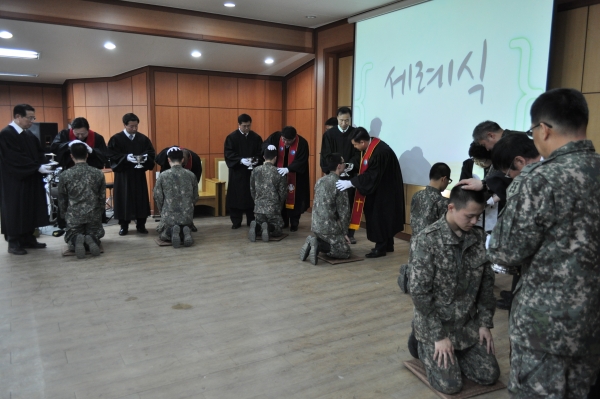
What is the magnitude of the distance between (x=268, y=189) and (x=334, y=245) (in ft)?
4.70

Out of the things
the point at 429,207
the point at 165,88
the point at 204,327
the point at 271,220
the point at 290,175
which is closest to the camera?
the point at 204,327

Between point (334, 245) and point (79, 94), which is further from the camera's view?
point (79, 94)

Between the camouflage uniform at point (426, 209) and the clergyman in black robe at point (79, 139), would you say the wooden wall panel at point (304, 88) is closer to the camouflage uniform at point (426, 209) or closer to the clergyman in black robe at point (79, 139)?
the clergyman in black robe at point (79, 139)

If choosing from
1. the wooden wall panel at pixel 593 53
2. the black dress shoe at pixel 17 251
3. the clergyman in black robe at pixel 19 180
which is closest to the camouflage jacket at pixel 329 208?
the wooden wall panel at pixel 593 53

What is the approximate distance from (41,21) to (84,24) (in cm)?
48

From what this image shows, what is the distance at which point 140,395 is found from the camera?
2482mm

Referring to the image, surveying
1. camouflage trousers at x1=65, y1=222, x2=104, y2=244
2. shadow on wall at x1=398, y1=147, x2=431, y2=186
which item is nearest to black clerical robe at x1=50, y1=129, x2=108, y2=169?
camouflage trousers at x1=65, y1=222, x2=104, y2=244

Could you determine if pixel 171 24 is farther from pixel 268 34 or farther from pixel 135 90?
pixel 135 90

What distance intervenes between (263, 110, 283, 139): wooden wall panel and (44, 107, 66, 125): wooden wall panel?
5.73 metres

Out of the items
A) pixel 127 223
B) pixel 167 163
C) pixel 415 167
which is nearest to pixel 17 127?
pixel 127 223

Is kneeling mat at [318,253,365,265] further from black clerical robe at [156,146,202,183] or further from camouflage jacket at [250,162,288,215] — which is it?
black clerical robe at [156,146,202,183]

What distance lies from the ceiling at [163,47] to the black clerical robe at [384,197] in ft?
7.59

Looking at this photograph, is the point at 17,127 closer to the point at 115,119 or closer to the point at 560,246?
the point at 115,119

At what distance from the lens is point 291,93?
359 inches
